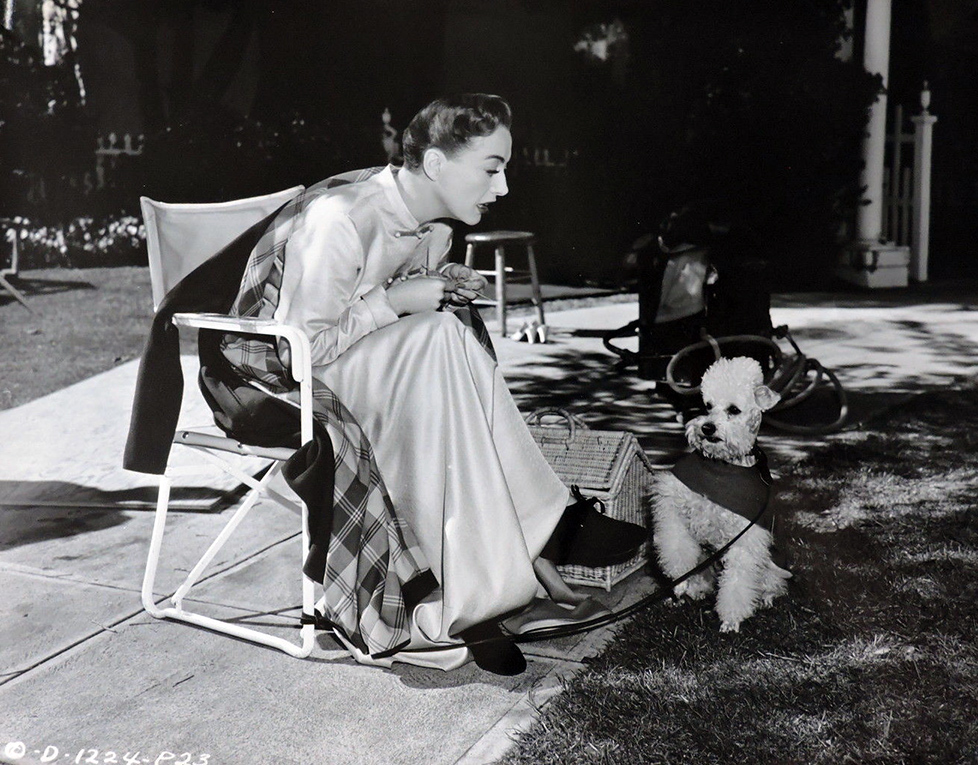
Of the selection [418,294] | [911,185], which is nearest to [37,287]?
[418,294]

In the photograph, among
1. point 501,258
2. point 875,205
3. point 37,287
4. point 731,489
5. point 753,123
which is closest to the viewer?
point 731,489

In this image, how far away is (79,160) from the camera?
6.39 metres

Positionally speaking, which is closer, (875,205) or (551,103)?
(551,103)

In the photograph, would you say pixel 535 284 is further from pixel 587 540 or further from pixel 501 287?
pixel 587 540

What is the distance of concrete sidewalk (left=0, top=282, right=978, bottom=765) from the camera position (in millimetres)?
2047

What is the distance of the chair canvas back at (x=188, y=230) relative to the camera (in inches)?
104

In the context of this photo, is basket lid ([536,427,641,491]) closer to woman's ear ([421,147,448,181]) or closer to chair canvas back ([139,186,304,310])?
woman's ear ([421,147,448,181])

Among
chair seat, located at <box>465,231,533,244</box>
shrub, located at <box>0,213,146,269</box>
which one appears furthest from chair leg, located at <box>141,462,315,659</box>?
shrub, located at <box>0,213,146,269</box>

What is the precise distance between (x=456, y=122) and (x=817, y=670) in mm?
1478

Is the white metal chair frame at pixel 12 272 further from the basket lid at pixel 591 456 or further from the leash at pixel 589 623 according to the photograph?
the leash at pixel 589 623

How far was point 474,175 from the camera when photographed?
8.18ft

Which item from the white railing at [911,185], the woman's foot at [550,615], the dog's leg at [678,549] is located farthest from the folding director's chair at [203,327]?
the white railing at [911,185]

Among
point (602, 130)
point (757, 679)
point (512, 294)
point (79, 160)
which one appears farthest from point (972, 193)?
point (757, 679)

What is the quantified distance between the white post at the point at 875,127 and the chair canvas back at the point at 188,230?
22.2 feet
